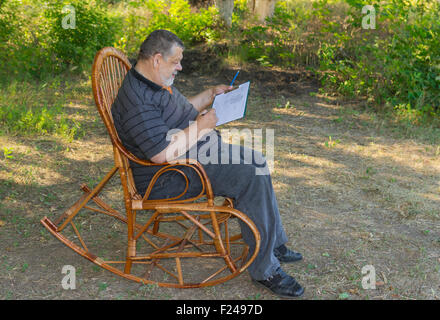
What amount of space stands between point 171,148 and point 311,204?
5.68 feet

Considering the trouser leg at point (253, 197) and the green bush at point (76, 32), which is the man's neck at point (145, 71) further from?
the green bush at point (76, 32)

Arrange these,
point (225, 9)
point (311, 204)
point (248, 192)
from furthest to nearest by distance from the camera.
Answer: point (225, 9)
point (311, 204)
point (248, 192)

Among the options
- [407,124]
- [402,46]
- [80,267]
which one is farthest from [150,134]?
[402,46]

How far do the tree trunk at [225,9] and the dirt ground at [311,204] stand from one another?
265 cm

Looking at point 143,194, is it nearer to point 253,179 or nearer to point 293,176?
point 253,179

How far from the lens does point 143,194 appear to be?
280cm

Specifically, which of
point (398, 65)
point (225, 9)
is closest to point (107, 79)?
point (398, 65)

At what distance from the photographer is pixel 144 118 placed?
8.41 feet

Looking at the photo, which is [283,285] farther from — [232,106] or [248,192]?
[232,106]

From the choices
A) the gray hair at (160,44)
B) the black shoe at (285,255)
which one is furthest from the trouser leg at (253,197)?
the gray hair at (160,44)

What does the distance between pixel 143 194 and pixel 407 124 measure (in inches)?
150

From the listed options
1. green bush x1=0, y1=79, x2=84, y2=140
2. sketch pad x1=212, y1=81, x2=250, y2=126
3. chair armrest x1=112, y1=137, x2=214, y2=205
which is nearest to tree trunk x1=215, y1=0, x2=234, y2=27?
green bush x1=0, y1=79, x2=84, y2=140

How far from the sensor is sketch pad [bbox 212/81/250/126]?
9.31 ft

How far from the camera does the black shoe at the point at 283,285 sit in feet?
8.96
